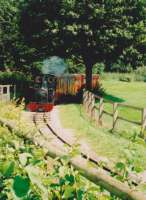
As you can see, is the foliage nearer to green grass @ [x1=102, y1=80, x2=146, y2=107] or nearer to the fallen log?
the fallen log

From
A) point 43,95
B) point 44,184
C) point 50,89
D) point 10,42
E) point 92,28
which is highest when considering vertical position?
point 92,28

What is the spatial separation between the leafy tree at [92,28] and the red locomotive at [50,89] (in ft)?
8.88

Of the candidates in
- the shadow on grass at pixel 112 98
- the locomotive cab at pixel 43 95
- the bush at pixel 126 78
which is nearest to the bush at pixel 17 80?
the shadow on grass at pixel 112 98

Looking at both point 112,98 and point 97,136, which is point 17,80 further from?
point 97,136

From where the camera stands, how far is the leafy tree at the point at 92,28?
32.4 meters

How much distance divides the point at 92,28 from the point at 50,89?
583 cm

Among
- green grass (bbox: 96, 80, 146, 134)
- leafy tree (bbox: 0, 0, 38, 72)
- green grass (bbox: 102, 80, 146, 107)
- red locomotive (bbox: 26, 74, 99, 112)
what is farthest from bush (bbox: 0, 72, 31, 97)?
green grass (bbox: 102, 80, 146, 107)

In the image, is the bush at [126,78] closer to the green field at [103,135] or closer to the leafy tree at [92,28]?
the green field at [103,135]

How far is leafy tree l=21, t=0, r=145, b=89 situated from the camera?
32438mm

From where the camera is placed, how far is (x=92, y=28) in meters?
32.6

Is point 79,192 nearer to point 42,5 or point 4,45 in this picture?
point 42,5

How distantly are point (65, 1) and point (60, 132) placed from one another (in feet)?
48.9

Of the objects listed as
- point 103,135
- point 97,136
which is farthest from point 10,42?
point 97,136

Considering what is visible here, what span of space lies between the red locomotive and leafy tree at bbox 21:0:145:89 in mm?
2706
